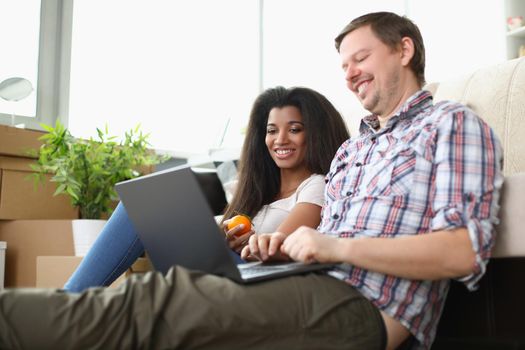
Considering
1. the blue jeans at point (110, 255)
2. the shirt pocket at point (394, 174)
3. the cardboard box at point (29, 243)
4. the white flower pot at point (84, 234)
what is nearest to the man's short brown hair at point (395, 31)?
the shirt pocket at point (394, 174)

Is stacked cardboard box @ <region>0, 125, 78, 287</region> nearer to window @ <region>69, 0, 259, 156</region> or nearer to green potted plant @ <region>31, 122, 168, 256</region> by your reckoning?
green potted plant @ <region>31, 122, 168, 256</region>

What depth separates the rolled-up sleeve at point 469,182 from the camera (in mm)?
928

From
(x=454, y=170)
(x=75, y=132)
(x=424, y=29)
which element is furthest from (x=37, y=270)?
(x=424, y=29)

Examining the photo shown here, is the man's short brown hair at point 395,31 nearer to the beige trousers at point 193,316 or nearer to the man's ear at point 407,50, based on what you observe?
the man's ear at point 407,50

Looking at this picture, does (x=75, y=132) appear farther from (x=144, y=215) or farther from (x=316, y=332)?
(x=316, y=332)

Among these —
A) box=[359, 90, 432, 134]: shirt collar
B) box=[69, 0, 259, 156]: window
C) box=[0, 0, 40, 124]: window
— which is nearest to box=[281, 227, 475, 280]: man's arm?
box=[359, 90, 432, 134]: shirt collar

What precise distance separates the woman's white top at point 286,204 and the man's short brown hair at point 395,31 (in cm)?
43

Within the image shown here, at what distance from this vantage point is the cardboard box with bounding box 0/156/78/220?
2342 mm

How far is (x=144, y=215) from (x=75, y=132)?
217 cm

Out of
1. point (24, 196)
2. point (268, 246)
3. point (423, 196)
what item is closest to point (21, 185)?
point (24, 196)

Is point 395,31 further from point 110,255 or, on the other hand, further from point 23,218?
point 23,218

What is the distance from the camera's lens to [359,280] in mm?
993

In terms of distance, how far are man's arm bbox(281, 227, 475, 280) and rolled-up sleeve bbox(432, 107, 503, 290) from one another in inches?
0.8

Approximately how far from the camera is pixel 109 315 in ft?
2.59
